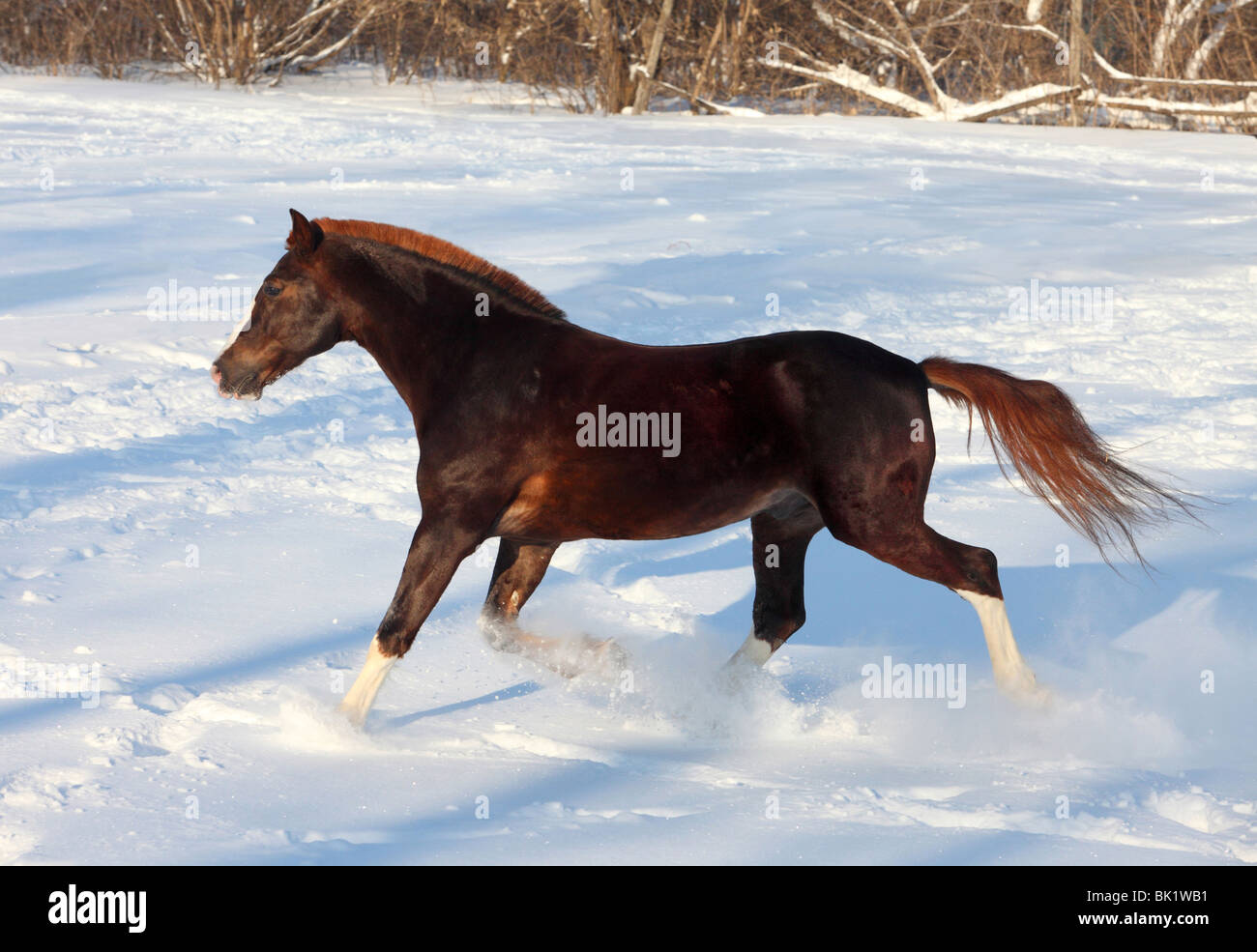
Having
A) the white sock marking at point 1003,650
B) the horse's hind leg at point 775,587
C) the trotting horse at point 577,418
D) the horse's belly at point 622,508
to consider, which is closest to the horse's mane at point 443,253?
the trotting horse at point 577,418

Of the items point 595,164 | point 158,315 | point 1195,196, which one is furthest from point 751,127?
point 158,315

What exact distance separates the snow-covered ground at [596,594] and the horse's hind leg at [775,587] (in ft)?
0.60

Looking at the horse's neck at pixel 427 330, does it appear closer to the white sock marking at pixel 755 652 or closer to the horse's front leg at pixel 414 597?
the horse's front leg at pixel 414 597

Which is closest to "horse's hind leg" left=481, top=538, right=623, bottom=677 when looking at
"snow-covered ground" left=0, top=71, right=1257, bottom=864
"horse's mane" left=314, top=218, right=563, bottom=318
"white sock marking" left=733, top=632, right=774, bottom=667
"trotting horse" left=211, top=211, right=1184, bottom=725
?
"snow-covered ground" left=0, top=71, right=1257, bottom=864

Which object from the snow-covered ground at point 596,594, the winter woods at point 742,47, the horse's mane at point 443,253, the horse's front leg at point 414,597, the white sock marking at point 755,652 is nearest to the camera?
the snow-covered ground at point 596,594

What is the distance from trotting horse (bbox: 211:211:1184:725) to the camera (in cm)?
345

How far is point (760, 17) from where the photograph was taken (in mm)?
20188

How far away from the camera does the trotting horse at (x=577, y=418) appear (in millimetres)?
3449

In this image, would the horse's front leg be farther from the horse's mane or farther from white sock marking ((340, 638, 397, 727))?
the horse's mane

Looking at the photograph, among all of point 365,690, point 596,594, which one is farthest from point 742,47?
point 365,690

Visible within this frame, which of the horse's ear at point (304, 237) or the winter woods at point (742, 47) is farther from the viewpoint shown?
the winter woods at point (742, 47)

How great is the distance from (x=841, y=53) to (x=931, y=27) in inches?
75.9

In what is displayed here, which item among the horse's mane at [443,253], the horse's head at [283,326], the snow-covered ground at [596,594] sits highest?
the horse's mane at [443,253]

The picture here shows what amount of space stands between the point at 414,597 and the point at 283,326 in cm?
86
